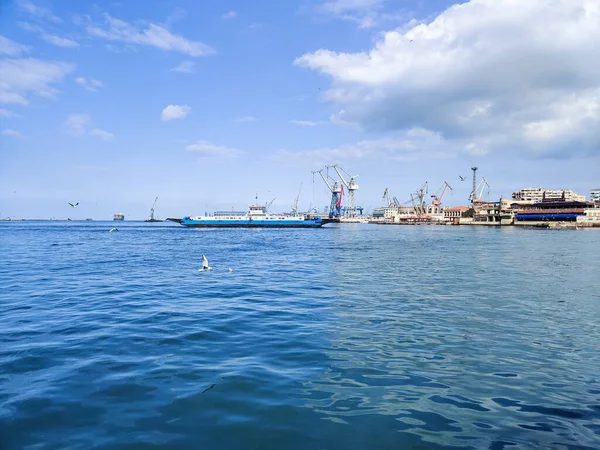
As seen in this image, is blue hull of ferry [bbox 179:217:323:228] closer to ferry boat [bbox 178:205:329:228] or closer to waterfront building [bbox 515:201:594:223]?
ferry boat [bbox 178:205:329:228]

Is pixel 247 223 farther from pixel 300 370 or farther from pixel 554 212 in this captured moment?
pixel 300 370

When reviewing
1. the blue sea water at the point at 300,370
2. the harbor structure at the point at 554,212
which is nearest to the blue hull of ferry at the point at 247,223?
the harbor structure at the point at 554,212

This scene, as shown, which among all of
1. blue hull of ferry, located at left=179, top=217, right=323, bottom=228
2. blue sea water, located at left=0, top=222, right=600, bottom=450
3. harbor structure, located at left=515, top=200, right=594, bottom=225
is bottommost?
blue sea water, located at left=0, top=222, right=600, bottom=450

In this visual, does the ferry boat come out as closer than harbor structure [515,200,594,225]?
Yes

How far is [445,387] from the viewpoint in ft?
22.2

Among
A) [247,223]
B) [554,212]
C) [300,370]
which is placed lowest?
[300,370]

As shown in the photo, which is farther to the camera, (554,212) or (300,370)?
(554,212)

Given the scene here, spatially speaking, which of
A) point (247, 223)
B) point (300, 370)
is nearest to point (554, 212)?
point (247, 223)

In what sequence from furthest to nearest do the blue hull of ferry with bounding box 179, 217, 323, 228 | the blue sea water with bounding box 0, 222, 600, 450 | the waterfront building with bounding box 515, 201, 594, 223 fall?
the waterfront building with bounding box 515, 201, 594, 223 < the blue hull of ferry with bounding box 179, 217, 323, 228 < the blue sea water with bounding box 0, 222, 600, 450

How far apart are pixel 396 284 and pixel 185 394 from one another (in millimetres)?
14186

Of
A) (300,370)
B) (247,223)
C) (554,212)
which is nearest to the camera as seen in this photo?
(300,370)

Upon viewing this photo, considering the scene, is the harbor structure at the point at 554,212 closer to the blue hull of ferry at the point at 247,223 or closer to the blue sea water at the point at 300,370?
the blue hull of ferry at the point at 247,223

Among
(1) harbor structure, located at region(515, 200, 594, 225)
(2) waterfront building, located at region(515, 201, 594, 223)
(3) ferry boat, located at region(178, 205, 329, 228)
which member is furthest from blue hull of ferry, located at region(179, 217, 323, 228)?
(2) waterfront building, located at region(515, 201, 594, 223)

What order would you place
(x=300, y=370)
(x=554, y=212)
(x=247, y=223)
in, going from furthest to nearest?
(x=554, y=212) → (x=247, y=223) → (x=300, y=370)
